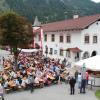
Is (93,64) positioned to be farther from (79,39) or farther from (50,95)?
(79,39)

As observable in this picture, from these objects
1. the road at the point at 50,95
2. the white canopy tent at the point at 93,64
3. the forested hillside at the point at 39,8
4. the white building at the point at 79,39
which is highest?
the forested hillside at the point at 39,8

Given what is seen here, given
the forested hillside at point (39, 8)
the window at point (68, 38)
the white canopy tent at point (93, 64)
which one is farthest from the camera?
the forested hillside at point (39, 8)

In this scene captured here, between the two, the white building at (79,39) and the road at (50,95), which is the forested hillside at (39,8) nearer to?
the white building at (79,39)

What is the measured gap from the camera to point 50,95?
73.9 ft

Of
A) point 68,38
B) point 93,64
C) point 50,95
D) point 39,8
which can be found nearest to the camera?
point 50,95

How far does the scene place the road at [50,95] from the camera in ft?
70.7

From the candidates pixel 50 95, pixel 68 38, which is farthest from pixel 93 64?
pixel 68 38

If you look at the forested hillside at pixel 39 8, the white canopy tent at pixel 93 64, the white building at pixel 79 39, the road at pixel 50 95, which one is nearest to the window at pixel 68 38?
the white building at pixel 79 39

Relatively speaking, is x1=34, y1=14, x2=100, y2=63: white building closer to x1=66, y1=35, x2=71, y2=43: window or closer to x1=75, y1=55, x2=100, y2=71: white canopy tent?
x1=66, y1=35, x2=71, y2=43: window

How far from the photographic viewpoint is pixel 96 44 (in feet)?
142

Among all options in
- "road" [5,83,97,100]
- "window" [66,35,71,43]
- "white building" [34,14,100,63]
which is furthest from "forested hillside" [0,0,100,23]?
"road" [5,83,97,100]

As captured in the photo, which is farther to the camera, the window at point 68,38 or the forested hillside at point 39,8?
the forested hillside at point 39,8

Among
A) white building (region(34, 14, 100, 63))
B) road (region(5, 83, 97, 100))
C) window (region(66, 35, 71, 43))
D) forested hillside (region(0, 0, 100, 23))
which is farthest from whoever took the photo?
forested hillside (region(0, 0, 100, 23))

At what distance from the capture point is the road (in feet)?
70.7
